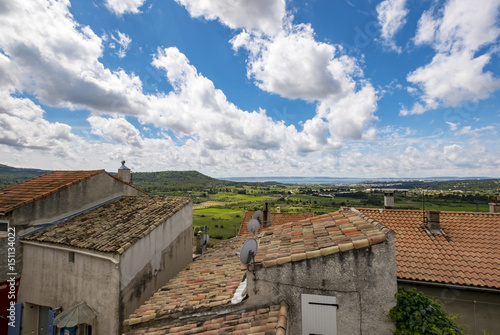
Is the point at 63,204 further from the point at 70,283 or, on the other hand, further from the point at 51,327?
the point at 51,327

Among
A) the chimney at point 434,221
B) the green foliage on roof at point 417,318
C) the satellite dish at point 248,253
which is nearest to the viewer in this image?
the green foliage on roof at point 417,318

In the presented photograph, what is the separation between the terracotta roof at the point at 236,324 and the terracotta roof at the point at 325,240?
0.95m

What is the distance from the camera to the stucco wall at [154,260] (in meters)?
8.42

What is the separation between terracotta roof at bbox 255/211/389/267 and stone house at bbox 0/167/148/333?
10.1m

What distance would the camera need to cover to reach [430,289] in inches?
360

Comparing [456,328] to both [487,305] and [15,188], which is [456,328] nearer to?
[487,305]

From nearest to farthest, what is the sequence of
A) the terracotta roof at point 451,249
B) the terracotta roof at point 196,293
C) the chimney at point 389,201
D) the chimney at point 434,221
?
1. the terracotta roof at point 196,293
2. the terracotta roof at point 451,249
3. the chimney at point 434,221
4. the chimney at point 389,201

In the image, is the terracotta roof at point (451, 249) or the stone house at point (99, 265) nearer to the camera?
the stone house at point (99, 265)

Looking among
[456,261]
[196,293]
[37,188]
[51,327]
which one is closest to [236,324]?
[196,293]

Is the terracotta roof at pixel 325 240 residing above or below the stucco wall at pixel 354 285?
above

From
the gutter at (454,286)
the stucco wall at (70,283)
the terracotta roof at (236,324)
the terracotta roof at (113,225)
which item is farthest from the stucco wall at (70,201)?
the gutter at (454,286)

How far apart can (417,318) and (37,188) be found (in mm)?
15635

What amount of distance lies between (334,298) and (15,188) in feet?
51.5

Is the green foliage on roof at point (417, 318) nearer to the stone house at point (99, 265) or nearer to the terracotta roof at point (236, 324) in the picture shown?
the terracotta roof at point (236, 324)
